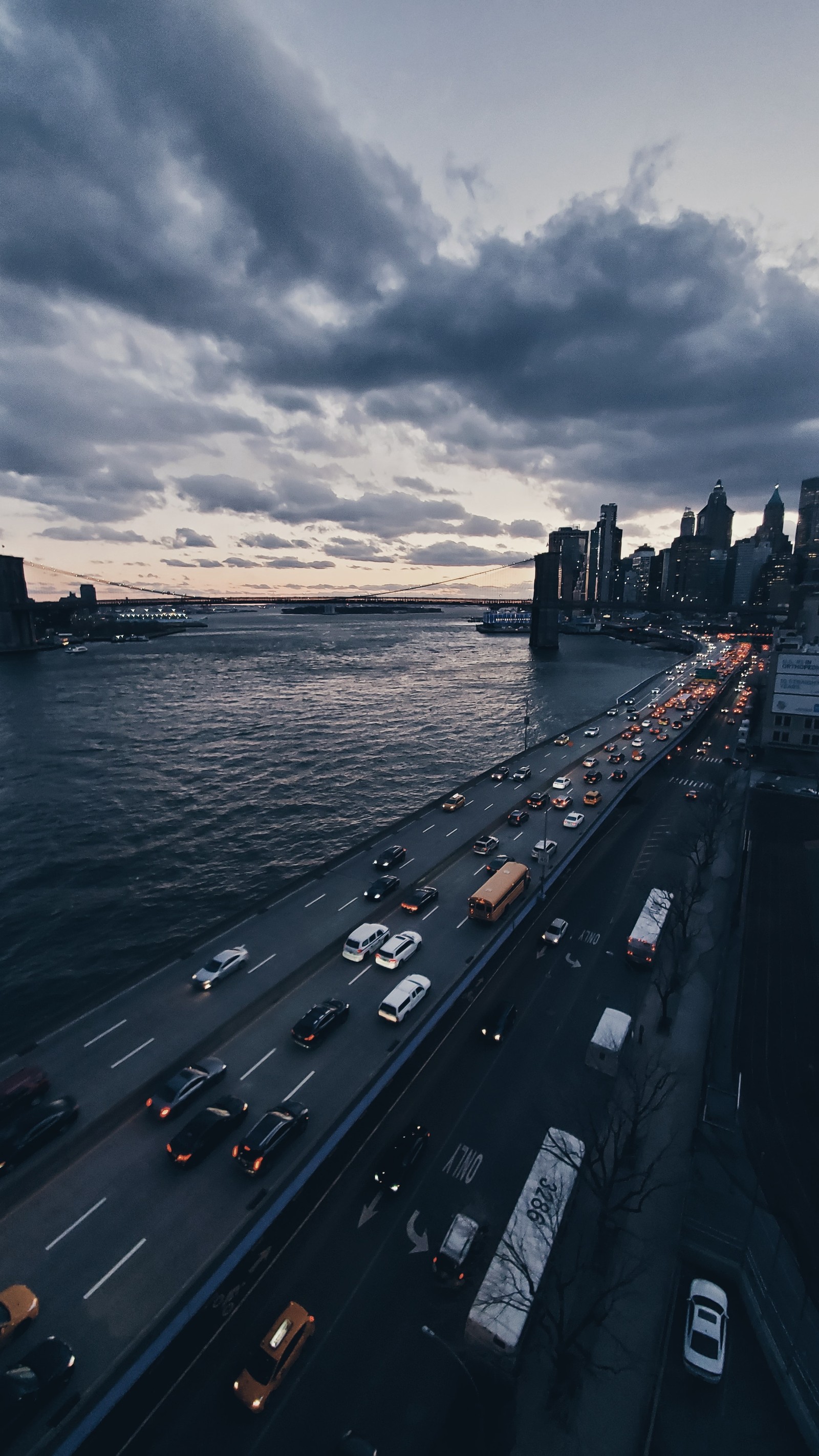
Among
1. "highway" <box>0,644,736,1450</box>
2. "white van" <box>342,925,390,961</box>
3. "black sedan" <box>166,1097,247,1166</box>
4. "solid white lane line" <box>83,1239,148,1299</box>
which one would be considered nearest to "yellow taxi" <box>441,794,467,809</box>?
"highway" <box>0,644,736,1450</box>

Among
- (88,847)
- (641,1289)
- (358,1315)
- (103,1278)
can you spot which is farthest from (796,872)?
(88,847)

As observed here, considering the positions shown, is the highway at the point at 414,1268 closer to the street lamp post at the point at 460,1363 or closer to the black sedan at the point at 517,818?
the street lamp post at the point at 460,1363

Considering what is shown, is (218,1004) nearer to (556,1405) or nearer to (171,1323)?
(171,1323)

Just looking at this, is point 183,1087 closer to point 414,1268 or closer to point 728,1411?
point 414,1268

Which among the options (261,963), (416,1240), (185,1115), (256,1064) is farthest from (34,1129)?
(416,1240)

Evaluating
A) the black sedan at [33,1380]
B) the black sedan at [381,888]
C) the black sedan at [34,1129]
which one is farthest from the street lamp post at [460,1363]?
the black sedan at [381,888]
